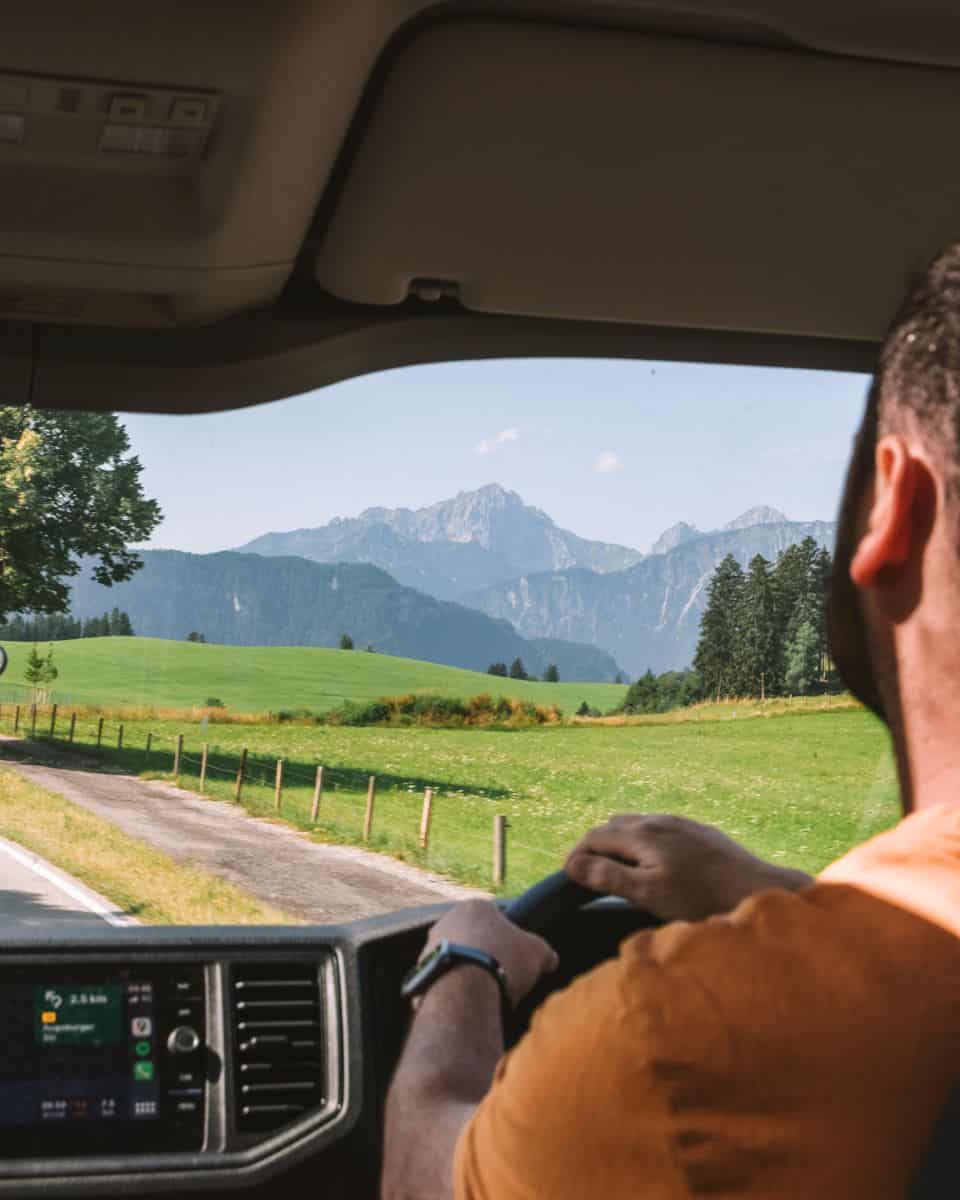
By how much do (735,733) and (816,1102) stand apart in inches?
99.4

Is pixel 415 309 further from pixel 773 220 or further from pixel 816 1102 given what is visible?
pixel 816 1102

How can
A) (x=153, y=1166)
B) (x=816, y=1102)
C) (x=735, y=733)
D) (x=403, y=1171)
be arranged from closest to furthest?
(x=816, y=1102), (x=403, y=1171), (x=153, y=1166), (x=735, y=733)

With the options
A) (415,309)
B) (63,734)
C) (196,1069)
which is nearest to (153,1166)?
(196,1069)

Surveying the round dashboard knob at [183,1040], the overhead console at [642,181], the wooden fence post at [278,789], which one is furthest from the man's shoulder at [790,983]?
the wooden fence post at [278,789]

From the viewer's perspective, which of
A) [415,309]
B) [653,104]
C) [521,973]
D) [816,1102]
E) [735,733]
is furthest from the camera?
[735,733]

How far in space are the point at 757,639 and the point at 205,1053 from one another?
1640 millimetres

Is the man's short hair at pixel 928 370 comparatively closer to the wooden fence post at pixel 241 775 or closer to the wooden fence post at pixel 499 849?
the wooden fence post at pixel 499 849

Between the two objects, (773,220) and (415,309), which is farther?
(415,309)

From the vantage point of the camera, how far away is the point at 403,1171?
1099 millimetres

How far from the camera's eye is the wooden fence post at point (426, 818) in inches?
120

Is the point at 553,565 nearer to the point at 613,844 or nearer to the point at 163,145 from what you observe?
the point at 163,145

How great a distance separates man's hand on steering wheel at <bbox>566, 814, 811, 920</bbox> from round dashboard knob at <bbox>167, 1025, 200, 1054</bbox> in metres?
0.91

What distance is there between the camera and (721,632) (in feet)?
11.4

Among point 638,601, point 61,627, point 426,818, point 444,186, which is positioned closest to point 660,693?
point 638,601
